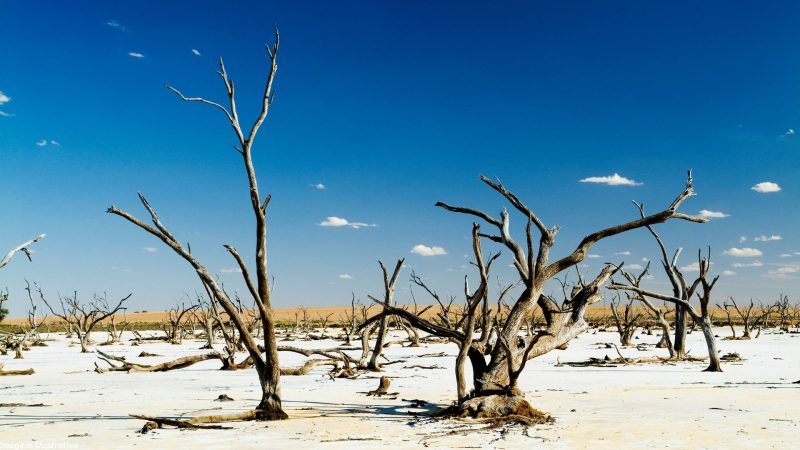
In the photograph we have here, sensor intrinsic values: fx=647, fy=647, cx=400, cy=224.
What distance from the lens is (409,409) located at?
9773 mm

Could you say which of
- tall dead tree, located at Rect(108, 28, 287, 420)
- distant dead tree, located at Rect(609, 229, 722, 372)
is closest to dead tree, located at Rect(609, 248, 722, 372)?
distant dead tree, located at Rect(609, 229, 722, 372)

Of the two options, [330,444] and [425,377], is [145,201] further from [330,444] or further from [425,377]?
[425,377]

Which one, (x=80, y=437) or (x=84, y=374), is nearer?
(x=80, y=437)

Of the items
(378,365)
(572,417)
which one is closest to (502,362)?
(572,417)

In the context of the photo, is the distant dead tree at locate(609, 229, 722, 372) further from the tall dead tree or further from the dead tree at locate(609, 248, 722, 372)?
the tall dead tree

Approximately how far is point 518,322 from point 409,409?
7.19 ft

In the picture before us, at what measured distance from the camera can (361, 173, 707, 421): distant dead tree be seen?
8.62 metres

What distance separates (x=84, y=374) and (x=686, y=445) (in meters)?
15.5

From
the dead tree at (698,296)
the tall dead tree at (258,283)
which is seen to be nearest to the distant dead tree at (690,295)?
the dead tree at (698,296)

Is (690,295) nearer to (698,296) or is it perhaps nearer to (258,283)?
(698,296)

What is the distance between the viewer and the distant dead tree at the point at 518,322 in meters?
8.62

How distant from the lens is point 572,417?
871 cm

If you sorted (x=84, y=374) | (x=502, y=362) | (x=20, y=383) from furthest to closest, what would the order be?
(x=84, y=374)
(x=20, y=383)
(x=502, y=362)

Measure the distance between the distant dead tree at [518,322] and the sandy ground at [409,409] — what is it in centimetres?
65
